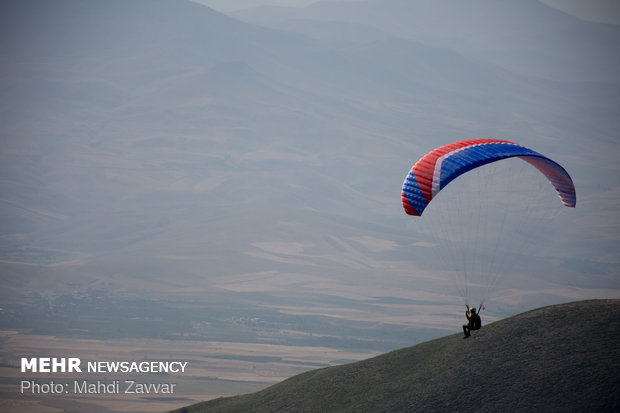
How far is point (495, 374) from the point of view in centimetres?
5697

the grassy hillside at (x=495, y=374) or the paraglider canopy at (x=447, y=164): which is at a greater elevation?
the paraglider canopy at (x=447, y=164)

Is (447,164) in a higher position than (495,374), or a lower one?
higher

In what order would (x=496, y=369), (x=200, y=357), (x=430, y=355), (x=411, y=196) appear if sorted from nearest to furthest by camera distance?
(x=411, y=196) → (x=496, y=369) → (x=430, y=355) → (x=200, y=357)

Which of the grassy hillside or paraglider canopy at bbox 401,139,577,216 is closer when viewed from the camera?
paraglider canopy at bbox 401,139,577,216

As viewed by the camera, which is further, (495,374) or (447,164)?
(495,374)

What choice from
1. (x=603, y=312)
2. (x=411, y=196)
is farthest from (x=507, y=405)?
(x=411, y=196)

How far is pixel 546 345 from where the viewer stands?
5756 centimetres

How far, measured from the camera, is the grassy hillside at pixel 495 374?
5250 centimetres

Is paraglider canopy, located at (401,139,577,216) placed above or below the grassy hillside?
above

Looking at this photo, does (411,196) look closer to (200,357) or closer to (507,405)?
(507,405)

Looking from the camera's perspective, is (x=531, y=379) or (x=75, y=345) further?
(x=75, y=345)

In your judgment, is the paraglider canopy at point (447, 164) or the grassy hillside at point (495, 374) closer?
the paraglider canopy at point (447, 164)

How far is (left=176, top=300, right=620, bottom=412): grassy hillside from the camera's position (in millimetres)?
52500

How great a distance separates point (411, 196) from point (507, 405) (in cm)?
1855
